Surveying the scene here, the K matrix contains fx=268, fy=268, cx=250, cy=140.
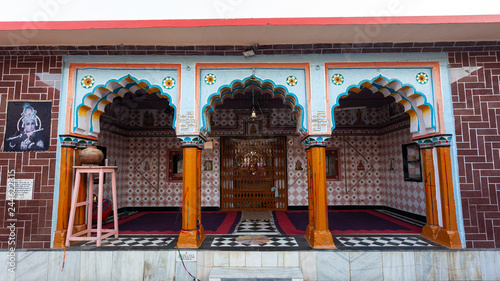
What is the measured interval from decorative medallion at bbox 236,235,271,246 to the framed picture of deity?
3801mm

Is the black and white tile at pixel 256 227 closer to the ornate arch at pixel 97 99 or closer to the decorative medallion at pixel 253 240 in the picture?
the decorative medallion at pixel 253 240

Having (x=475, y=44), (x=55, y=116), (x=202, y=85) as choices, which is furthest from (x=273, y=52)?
(x=55, y=116)

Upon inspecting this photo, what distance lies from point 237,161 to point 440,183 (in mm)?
5261

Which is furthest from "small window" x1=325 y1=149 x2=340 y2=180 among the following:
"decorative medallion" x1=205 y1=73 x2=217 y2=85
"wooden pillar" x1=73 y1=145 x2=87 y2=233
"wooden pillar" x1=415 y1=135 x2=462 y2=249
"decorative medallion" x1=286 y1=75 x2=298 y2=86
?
"wooden pillar" x1=73 y1=145 x2=87 y2=233

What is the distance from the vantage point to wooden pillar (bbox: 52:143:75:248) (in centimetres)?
447

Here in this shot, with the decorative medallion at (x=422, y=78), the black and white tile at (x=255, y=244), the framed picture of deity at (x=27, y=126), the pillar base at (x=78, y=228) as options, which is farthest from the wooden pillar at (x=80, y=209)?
the decorative medallion at (x=422, y=78)

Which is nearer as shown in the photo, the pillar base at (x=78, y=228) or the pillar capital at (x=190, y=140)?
the pillar capital at (x=190, y=140)

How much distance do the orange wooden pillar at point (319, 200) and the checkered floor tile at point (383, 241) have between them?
459mm

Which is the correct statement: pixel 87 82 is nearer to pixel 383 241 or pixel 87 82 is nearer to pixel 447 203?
pixel 383 241

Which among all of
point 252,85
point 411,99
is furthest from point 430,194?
point 252,85

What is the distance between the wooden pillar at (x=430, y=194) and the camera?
4.81 m

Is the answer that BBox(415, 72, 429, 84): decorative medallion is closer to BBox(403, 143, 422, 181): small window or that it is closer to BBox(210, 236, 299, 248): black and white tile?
BBox(403, 143, 422, 181): small window

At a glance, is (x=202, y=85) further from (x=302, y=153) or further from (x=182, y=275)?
(x=302, y=153)

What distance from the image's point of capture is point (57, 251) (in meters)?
4.38
